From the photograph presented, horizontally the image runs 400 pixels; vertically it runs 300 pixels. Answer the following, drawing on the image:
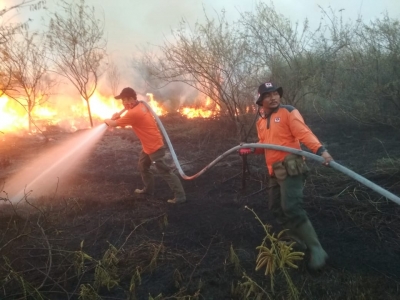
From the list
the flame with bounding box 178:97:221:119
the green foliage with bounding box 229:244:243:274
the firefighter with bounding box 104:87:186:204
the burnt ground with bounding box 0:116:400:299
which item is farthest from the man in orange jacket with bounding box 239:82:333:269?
the flame with bounding box 178:97:221:119

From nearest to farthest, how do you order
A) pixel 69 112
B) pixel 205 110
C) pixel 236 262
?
pixel 236 262, pixel 205 110, pixel 69 112

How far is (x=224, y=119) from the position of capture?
1220cm

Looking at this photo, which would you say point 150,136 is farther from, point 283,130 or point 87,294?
point 87,294

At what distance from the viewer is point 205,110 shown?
13.2 metres

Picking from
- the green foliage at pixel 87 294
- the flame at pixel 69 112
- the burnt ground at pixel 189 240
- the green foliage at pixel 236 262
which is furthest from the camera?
the flame at pixel 69 112

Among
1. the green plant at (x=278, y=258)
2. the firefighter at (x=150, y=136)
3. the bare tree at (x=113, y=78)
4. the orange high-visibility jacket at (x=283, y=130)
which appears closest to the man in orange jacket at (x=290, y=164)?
the orange high-visibility jacket at (x=283, y=130)

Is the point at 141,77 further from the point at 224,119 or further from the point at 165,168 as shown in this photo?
the point at 165,168

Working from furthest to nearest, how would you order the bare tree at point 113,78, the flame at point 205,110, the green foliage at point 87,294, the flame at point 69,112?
1. the bare tree at point 113,78
2. the flame at point 69,112
3. the flame at point 205,110
4. the green foliage at point 87,294

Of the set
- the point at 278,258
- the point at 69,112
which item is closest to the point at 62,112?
the point at 69,112

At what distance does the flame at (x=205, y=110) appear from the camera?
1259 cm

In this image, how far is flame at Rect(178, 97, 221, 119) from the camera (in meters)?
12.6

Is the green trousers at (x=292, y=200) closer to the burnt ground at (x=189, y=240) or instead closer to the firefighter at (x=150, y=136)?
the burnt ground at (x=189, y=240)

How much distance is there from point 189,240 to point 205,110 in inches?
352

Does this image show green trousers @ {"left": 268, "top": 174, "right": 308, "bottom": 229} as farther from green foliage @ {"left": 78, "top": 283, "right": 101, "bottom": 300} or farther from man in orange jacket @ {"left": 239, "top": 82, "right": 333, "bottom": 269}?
green foliage @ {"left": 78, "top": 283, "right": 101, "bottom": 300}
